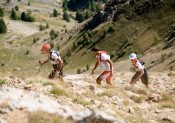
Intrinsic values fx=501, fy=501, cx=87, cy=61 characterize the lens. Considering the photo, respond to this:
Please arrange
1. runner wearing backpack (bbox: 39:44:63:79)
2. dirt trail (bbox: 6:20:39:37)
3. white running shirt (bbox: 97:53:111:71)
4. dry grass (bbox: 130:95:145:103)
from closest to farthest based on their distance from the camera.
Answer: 1. dry grass (bbox: 130:95:145:103)
2. runner wearing backpack (bbox: 39:44:63:79)
3. white running shirt (bbox: 97:53:111:71)
4. dirt trail (bbox: 6:20:39:37)

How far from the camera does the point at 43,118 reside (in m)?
12.4

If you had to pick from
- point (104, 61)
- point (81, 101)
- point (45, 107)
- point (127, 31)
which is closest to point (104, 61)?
point (104, 61)

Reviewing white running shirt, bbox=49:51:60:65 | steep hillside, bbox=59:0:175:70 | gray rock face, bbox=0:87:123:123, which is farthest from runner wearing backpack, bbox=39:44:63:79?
steep hillside, bbox=59:0:175:70

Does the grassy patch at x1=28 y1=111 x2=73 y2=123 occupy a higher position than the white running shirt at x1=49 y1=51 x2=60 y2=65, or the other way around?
the grassy patch at x1=28 y1=111 x2=73 y2=123

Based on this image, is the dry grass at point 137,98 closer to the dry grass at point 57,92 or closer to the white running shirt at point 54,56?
the white running shirt at point 54,56

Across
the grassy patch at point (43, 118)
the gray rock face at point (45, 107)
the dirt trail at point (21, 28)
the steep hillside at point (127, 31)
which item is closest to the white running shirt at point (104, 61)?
the gray rock face at point (45, 107)

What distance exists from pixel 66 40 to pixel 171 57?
58052mm

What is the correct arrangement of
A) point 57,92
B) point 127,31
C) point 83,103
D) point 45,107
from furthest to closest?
point 127,31 < point 57,92 < point 83,103 < point 45,107

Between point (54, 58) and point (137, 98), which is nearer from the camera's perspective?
point (137, 98)

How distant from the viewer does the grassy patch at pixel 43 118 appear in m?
12.3

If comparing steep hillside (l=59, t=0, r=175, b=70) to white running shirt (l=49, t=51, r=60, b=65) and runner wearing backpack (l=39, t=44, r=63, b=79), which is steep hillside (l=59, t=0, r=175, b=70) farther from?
white running shirt (l=49, t=51, r=60, b=65)

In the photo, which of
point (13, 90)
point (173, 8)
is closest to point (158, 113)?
point (13, 90)

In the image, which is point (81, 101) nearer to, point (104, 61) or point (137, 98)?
point (137, 98)

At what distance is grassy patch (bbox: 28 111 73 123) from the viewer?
12.3m
